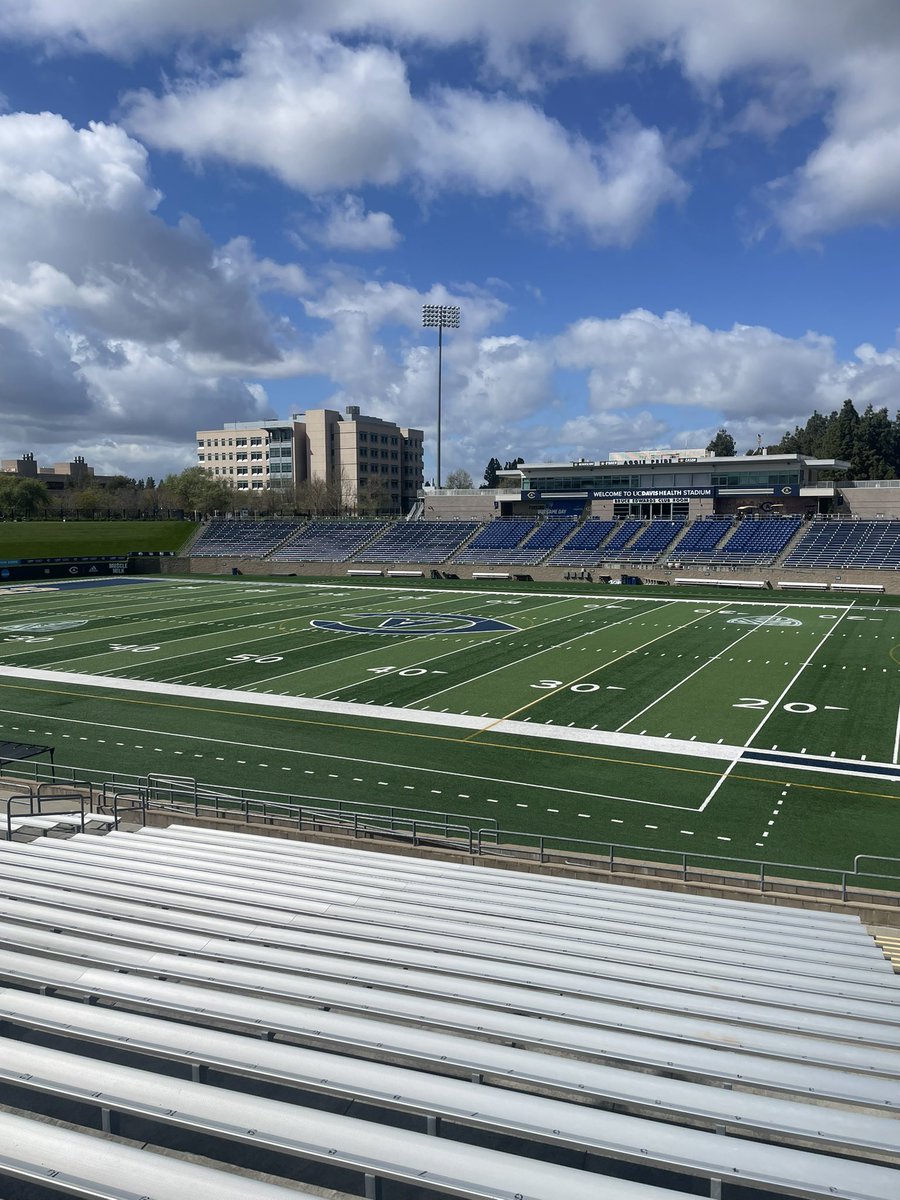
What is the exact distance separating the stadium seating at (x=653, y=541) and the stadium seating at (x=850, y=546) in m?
10.7

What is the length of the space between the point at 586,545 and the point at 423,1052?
73.9 metres

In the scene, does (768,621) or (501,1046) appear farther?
(768,621)

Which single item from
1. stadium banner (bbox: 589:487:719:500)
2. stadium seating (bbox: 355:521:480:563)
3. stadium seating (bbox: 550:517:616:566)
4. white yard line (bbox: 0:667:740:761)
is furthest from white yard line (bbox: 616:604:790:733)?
stadium banner (bbox: 589:487:719:500)

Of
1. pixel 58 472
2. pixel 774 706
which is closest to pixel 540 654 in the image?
pixel 774 706

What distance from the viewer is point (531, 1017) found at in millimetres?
6254

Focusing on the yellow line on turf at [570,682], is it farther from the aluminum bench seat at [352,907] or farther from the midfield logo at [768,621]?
the aluminum bench seat at [352,907]

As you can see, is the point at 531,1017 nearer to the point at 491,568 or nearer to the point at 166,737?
the point at 166,737

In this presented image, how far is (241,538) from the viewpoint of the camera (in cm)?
8981

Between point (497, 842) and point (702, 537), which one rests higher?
point (702, 537)

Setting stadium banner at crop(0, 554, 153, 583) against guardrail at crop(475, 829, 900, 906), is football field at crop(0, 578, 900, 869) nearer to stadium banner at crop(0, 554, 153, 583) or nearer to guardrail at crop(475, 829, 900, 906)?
guardrail at crop(475, 829, 900, 906)

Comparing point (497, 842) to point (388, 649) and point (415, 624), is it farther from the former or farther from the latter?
point (415, 624)

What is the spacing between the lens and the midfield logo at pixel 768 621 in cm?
4678

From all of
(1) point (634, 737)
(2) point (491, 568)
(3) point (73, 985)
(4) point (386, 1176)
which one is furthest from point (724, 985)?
(2) point (491, 568)

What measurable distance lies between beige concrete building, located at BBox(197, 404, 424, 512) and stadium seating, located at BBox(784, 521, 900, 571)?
7977 centimetres
